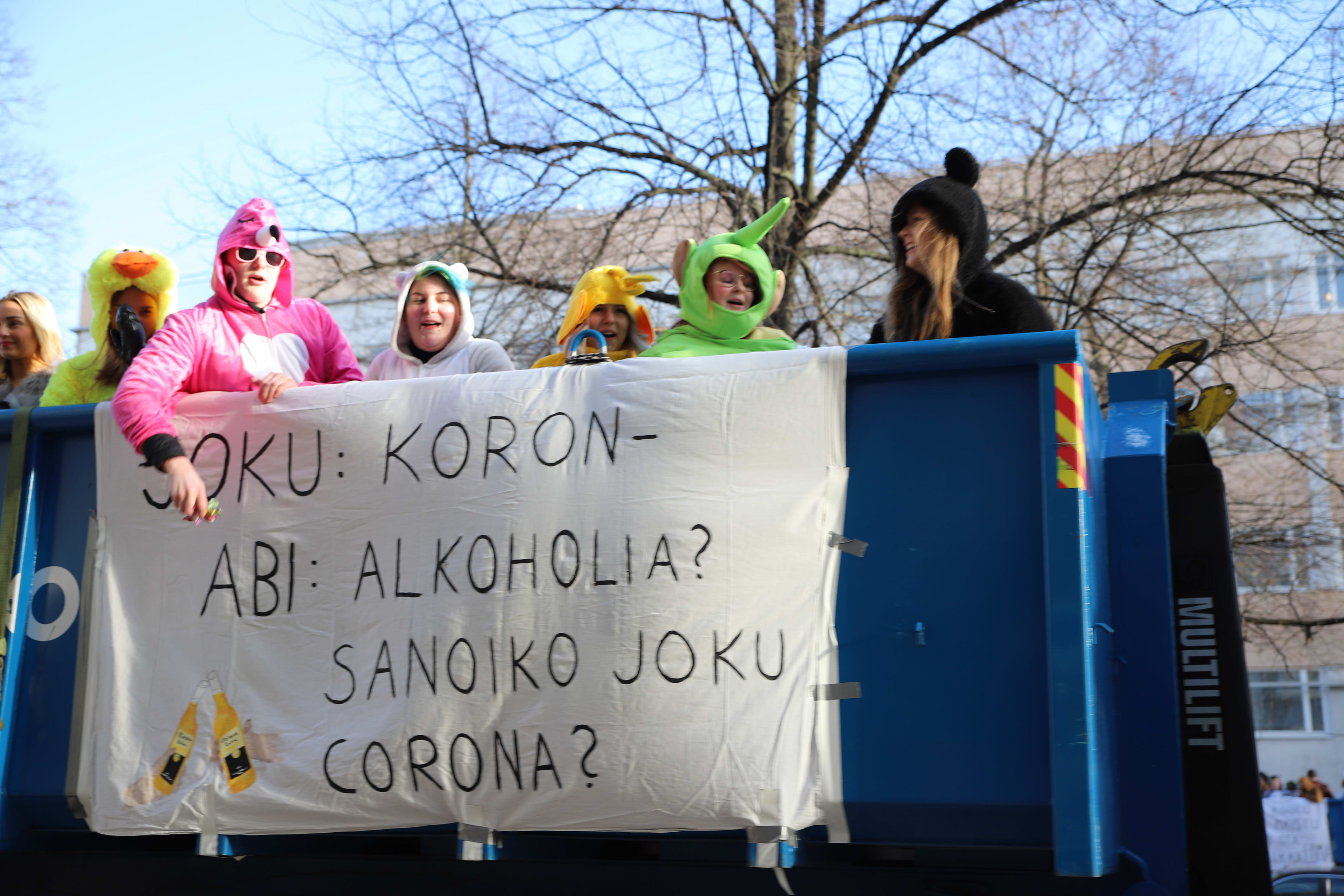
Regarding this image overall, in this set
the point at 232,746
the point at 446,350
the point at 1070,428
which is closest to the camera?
the point at 1070,428

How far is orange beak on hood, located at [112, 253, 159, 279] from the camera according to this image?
407 centimetres

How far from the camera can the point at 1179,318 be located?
860cm

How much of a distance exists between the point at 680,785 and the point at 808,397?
0.87m


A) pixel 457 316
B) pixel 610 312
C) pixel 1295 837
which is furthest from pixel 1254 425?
pixel 457 316

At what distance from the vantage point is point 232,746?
9.67ft

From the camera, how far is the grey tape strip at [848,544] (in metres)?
2.56

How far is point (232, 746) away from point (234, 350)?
109 cm

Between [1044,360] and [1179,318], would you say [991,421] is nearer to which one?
[1044,360]

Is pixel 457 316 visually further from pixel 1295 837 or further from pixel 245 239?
pixel 1295 837

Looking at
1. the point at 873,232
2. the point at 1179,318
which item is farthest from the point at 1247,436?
the point at 873,232

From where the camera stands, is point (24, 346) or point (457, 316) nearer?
point (457, 316)

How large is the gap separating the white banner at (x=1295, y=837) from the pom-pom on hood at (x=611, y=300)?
10.1 metres

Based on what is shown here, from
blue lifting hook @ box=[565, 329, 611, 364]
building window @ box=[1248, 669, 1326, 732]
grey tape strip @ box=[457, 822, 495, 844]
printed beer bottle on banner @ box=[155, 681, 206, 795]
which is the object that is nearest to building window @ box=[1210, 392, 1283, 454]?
blue lifting hook @ box=[565, 329, 611, 364]

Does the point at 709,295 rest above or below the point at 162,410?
above
